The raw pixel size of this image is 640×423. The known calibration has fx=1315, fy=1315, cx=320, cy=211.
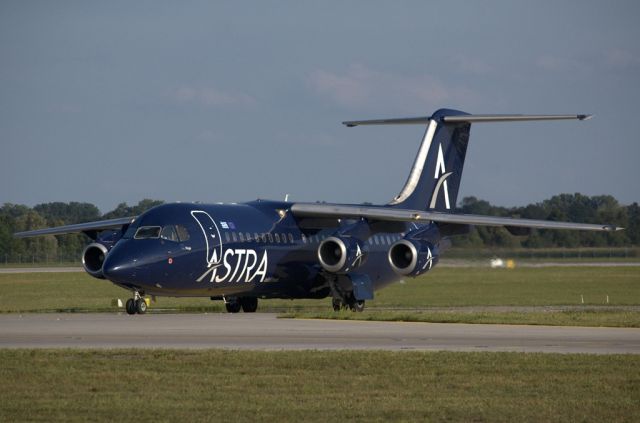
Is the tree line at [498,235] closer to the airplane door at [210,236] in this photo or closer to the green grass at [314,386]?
the airplane door at [210,236]

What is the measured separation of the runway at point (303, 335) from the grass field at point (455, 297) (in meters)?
2.16

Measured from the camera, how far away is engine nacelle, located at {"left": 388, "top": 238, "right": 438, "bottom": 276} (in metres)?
34.0

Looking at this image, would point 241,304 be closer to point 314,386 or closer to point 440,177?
→ point 440,177

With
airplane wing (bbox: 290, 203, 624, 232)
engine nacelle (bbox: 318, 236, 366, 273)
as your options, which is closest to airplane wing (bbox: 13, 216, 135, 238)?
airplane wing (bbox: 290, 203, 624, 232)

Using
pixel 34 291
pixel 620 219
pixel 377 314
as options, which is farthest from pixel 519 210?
pixel 377 314

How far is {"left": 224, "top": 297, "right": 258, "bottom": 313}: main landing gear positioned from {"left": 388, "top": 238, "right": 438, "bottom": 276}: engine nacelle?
13.7 feet

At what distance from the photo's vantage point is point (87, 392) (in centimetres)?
1577

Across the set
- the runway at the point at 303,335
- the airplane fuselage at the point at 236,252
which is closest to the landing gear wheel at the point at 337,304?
the airplane fuselage at the point at 236,252

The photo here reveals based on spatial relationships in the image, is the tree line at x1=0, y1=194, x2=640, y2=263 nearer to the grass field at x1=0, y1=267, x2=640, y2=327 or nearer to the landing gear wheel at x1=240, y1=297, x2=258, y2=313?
the grass field at x1=0, y1=267, x2=640, y2=327

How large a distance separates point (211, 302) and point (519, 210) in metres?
40.8

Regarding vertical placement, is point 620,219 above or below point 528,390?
above

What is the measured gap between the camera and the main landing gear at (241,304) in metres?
35.5

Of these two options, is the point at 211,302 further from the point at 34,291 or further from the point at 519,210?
the point at 519,210

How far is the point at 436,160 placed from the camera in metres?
39.1
